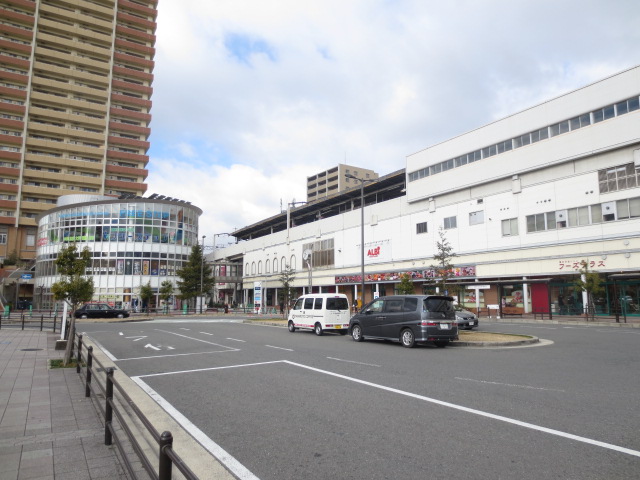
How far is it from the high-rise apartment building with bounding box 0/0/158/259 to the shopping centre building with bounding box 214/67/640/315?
5343 cm

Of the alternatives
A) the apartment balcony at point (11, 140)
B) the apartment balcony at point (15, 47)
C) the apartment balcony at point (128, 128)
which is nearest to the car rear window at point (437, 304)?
the apartment balcony at point (128, 128)

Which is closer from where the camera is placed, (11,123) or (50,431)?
(50,431)

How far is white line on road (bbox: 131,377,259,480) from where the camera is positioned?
4359 millimetres

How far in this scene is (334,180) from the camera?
380ft

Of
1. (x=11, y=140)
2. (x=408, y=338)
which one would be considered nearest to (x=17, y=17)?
(x=11, y=140)

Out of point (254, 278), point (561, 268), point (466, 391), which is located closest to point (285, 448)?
point (466, 391)

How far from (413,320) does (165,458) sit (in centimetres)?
1302

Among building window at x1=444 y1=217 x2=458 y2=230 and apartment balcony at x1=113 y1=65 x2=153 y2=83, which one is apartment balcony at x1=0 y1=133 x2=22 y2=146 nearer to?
apartment balcony at x1=113 y1=65 x2=153 y2=83

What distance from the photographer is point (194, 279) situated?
58.4 meters

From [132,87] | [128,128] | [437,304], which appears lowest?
[437,304]

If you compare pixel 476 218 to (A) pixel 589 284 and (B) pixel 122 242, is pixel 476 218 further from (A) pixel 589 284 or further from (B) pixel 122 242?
(B) pixel 122 242

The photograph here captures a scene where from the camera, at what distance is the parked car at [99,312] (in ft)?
125

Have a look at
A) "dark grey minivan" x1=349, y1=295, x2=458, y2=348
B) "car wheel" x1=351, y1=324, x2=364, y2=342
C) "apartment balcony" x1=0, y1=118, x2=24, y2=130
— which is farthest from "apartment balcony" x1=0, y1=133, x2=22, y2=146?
"dark grey minivan" x1=349, y1=295, x2=458, y2=348

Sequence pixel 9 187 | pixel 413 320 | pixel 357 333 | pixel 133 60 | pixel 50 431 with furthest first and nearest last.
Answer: pixel 133 60 → pixel 9 187 → pixel 357 333 → pixel 413 320 → pixel 50 431
